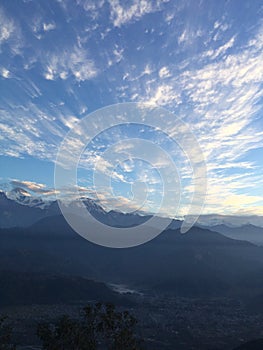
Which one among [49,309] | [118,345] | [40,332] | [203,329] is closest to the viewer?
[118,345]

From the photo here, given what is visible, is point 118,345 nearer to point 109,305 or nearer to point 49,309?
point 109,305

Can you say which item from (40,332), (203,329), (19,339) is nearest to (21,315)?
(19,339)

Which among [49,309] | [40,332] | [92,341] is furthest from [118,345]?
[49,309]

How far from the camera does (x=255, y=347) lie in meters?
94.1

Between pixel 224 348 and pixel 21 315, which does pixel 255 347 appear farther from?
pixel 21 315

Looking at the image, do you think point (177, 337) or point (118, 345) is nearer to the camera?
point (118, 345)

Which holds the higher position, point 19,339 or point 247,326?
point 247,326

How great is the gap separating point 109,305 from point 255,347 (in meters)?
78.3

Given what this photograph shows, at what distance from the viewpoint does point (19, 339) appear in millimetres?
130375

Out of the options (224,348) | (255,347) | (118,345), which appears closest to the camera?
(118,345)

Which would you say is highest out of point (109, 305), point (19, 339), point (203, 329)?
point (109, 305)

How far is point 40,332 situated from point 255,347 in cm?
8086

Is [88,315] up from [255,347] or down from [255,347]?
up

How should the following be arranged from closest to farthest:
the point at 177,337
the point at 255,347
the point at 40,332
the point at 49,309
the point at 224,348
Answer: the point at 40,332, the point at 255,347, the point at 224,348, the point at 177,337, the point at 49,309
